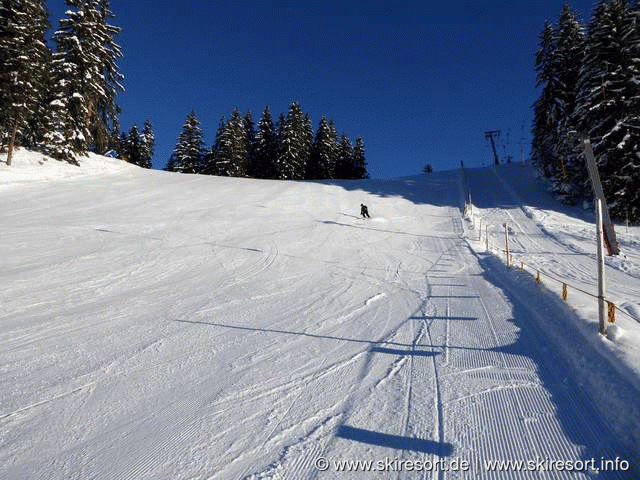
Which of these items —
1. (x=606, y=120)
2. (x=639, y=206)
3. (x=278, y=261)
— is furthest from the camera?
(x=606, y=120)

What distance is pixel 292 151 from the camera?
52.4 meters

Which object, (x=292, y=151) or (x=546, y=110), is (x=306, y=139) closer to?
(x=292, y=151)

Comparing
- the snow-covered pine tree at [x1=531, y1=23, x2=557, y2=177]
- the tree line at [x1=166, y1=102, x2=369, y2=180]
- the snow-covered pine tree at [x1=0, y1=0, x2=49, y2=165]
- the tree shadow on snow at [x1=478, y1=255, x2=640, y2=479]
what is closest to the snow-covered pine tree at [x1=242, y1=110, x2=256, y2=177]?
→ the tree line at [x1=166, y1=102, x2=369, y2=180]

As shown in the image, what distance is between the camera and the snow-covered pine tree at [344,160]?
59206 millimetres

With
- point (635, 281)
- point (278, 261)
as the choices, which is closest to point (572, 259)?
point (635, 281)

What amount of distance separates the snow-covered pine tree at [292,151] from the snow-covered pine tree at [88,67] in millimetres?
21931

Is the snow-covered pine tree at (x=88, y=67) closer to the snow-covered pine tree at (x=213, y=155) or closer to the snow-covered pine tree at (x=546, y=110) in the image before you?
the snow-covered pine tree at (x=213, y=155)

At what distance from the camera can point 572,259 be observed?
13172 mm

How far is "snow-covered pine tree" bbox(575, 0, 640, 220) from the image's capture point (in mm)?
20188

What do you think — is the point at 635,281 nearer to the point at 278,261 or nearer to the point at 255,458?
the point at 278,261

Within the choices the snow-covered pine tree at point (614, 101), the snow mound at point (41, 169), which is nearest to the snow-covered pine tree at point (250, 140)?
the snow mound at point (41, 169)

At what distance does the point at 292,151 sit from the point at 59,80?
28.4 metres

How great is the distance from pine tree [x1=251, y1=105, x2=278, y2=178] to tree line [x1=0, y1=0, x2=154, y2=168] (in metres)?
23.6

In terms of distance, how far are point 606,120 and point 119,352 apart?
26.6 meters
